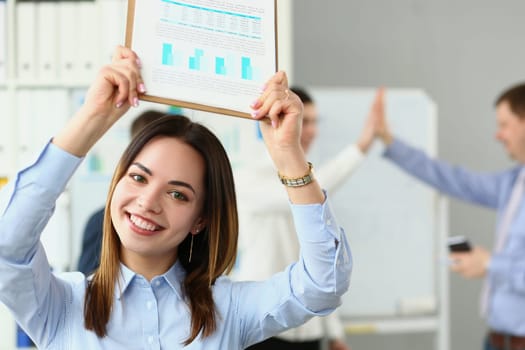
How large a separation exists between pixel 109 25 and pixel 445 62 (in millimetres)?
2245

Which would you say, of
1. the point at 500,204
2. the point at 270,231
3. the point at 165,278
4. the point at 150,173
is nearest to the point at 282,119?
the point at 150,173

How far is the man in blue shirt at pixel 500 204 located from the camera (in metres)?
2.73

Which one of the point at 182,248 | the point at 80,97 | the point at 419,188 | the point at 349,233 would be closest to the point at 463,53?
the point at 419,188

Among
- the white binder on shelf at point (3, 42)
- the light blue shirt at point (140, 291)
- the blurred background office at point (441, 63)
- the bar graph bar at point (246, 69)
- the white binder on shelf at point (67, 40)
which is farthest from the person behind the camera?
the blurred background office at point (441, 63)

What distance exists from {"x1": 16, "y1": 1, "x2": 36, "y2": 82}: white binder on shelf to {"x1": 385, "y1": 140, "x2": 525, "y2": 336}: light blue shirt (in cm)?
159

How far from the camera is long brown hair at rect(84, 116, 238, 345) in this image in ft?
4.11

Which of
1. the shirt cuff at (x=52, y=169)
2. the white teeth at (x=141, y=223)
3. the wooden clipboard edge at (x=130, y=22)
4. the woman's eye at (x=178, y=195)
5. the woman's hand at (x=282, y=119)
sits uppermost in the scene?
the wooden clipboard edge at (x=130, y=22)

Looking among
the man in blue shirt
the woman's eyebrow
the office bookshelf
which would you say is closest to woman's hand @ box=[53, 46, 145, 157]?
the woman's eyebrow

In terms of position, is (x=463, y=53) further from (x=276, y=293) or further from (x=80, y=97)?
(x=276, y=293)

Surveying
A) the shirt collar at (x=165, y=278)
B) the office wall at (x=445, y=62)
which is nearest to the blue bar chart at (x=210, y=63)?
the shirt collar at (x=165, y=278)

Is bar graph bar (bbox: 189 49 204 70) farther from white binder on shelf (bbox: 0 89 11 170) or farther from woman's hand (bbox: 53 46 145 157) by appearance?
white binder on shelf (bbox: 0 89 11 170)

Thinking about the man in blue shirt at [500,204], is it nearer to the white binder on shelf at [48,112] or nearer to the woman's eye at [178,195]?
the white binder on shelf at [48,112]

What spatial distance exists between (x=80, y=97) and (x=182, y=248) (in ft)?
5.07

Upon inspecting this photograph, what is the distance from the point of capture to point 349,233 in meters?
3.46
